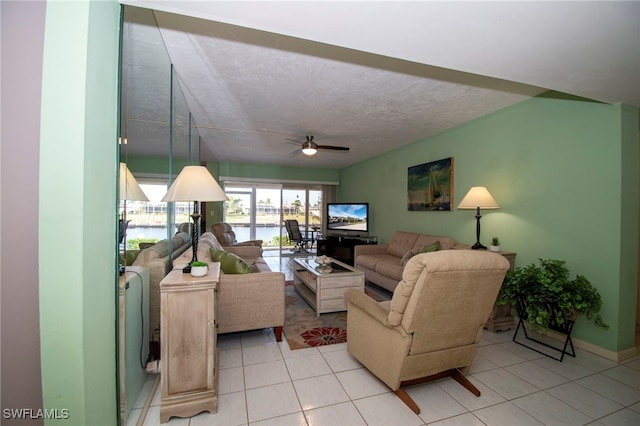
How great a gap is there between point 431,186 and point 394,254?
138 centimetres

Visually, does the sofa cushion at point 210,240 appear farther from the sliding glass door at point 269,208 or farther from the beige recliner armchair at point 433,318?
the sliding glass door at point 269,208

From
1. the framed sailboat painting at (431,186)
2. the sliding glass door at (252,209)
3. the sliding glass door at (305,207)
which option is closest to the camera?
the framed sailboat painting at (431,186)

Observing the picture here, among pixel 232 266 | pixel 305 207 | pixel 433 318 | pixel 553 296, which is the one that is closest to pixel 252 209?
pixel 305 207

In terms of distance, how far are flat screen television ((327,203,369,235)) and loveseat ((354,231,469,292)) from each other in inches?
55.2

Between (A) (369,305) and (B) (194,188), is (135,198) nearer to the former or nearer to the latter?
(B) (194,188)

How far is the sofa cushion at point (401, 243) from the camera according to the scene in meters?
4.62

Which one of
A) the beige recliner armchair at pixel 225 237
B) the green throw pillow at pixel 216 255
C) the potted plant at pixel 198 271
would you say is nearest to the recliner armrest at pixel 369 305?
the potted plant at pixel 198 271

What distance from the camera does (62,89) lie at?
968 millimetres

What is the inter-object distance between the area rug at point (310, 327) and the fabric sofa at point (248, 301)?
0.23m

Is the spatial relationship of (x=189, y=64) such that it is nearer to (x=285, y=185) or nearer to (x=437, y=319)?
(x=437, y=319)

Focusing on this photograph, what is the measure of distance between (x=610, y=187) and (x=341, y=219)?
199 inches

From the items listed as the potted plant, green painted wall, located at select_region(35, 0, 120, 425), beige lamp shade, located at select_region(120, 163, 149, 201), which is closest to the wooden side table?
the potted plant

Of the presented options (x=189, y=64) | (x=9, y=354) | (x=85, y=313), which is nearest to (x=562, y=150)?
(x=189, y=64)
